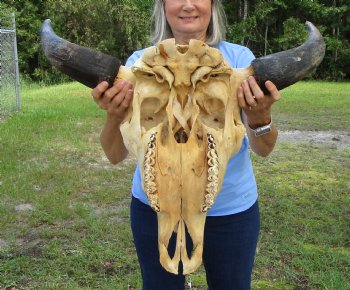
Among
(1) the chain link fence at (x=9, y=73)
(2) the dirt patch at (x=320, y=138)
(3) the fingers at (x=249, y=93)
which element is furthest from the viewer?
(1) the chain link fence at (x=9, y=73)

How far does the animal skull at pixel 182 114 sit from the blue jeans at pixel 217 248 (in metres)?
0.63

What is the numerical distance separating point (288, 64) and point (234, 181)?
2.17 feet

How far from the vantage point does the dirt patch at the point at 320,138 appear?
33.8 ft

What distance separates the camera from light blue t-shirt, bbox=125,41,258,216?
102 inches

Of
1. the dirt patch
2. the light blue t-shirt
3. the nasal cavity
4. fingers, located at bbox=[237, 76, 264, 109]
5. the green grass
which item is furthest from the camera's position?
the dirt patch

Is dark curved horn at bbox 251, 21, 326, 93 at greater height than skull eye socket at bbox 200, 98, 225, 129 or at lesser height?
greater

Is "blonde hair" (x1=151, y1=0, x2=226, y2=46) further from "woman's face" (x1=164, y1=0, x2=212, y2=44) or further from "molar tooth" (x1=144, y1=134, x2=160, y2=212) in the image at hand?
"molar tooth" (x1=144, y1=134, x2=160, y2=212)

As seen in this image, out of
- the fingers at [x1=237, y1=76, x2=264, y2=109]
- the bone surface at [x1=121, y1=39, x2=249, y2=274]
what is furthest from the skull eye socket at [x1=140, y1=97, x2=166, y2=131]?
the fingers at [x1=237, y1=76, x2=264, y2=109]

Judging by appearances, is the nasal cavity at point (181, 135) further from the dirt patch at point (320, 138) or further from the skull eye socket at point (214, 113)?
the dirt patch at point (320, 138)

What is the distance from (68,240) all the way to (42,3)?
30.5m

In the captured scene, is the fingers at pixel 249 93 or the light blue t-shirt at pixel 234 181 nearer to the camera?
the fingers at pixel 249 93

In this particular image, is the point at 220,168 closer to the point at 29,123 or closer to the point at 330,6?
the point at 29,123

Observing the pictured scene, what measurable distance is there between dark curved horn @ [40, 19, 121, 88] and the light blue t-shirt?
1.06 feet

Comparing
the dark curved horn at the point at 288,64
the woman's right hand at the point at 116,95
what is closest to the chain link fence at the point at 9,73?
the woman's right hand at the point at 116,95
